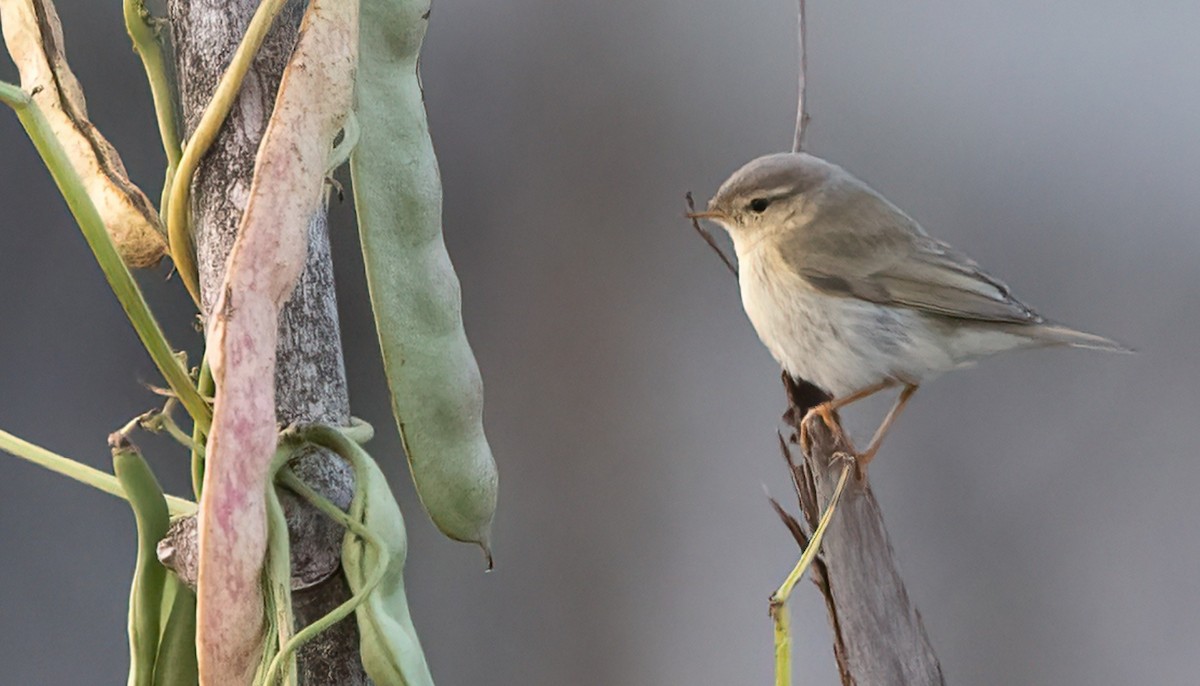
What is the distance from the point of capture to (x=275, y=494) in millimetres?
397

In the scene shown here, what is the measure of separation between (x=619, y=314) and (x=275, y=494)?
771 mm

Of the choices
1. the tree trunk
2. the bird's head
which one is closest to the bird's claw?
the bird's head

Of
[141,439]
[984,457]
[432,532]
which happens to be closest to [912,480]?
[984,457]

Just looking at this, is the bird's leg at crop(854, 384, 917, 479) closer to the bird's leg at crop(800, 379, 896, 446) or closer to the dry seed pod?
the bird's leg at crop(800, 379, 896, 446)

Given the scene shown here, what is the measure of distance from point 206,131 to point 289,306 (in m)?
0.08

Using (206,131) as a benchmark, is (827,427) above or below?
below

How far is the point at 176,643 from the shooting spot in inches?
16.7

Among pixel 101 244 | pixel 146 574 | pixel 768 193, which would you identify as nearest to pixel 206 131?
pixel 101 244

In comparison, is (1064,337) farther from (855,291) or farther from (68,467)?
(68,467)

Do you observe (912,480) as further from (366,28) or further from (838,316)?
(366,28)

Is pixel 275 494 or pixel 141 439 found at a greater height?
pixel 141 439

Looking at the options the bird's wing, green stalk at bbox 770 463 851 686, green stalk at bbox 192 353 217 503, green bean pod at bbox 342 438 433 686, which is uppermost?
the bird's wing

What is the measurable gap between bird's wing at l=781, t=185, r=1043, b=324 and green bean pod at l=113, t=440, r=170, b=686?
468mm

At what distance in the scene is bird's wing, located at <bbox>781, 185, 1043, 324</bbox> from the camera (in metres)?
0.73
